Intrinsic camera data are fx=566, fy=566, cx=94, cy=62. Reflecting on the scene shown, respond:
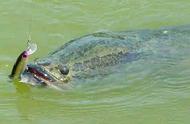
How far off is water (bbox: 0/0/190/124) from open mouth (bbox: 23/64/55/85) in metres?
0.21

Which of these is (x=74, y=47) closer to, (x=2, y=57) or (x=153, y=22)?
(x=2, y=57)

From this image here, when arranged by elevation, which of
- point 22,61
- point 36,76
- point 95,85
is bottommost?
point 95,85

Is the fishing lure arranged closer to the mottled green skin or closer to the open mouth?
the open mouth

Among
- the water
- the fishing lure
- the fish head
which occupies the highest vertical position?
the fishing lure

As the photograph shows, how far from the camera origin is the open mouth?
555 centimetres

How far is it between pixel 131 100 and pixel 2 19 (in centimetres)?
313

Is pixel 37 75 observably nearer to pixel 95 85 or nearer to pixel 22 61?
pixel 22 61

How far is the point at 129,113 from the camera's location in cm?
560

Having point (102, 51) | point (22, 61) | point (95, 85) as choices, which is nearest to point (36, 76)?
point (22, 61)

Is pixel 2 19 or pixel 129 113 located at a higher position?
pixel 2 19

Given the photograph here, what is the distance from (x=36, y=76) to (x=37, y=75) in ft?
0.05

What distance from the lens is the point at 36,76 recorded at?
5.56m

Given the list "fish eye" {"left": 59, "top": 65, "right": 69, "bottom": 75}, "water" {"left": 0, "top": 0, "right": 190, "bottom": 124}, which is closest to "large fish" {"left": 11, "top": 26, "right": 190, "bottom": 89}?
"fish eye" {"left": 59, "top": 65, "right": 69, "bottom": 75}

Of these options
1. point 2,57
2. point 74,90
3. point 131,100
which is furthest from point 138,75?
point 2,57
